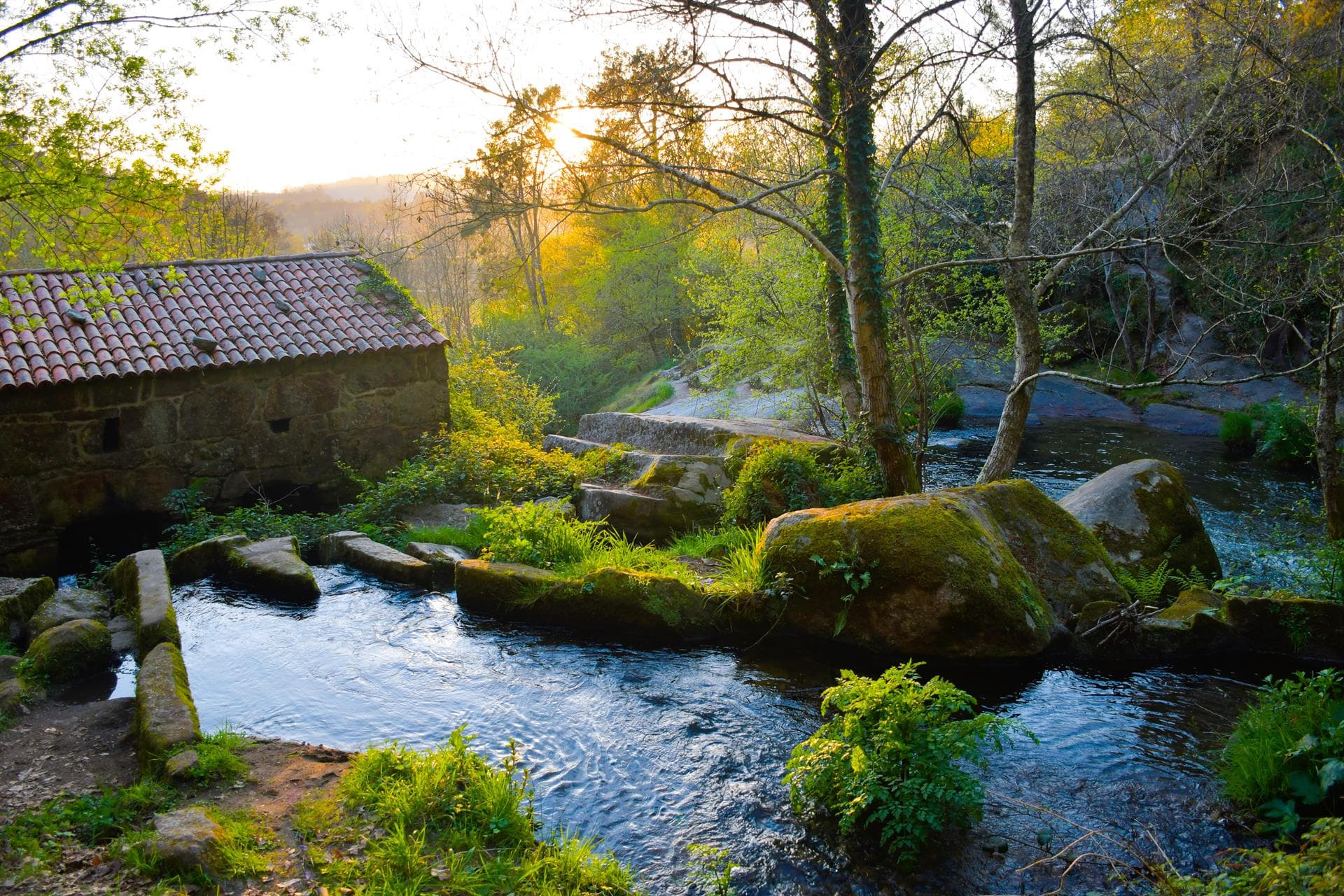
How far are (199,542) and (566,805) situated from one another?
6.92 metres

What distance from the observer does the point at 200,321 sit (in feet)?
42.1

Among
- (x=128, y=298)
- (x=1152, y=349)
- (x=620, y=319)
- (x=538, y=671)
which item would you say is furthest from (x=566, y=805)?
(x=620, y=319)

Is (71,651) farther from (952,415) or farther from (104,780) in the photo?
(952,415)

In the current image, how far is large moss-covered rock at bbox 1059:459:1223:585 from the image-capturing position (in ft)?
25.3

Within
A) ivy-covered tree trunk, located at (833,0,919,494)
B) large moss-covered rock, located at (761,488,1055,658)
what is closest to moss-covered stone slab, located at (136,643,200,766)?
large moss-covered rock, located at (761,488,1055,658)

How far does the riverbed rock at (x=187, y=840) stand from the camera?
3715mm

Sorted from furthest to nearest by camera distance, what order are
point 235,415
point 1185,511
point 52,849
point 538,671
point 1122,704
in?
point 235,415, point 1185,511, point 538,671, point 1122,704, point 52,849

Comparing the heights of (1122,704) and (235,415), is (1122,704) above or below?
below

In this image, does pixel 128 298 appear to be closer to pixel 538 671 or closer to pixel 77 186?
pixel 77 186

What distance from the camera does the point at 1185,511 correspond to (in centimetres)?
799

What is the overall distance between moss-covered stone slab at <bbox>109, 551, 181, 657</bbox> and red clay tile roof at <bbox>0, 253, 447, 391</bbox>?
153 inches

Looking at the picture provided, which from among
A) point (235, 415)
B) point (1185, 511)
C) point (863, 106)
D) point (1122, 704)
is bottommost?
point (1122, 704)

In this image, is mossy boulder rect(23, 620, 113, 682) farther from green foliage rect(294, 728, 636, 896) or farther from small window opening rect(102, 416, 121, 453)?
small window opening rect(102, 416, 121, 453)

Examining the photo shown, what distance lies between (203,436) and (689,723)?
32.1ft
